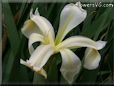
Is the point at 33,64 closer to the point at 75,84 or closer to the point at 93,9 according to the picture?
the point at 75,84

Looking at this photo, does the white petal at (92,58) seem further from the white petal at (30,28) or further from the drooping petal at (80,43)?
the white petal at (30,28)

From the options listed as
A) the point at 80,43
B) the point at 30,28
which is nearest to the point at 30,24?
the point at 30,28

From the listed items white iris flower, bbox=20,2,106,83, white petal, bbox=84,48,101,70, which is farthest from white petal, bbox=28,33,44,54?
white petal, bbox=84,48,101,70

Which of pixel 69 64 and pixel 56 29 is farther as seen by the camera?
pixel 56 29

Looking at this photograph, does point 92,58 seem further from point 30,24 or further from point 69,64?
point 30,24

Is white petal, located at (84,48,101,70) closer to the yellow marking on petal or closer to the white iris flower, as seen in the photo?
the white iris flower

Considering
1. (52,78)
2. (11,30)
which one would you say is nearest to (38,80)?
(52,78)
